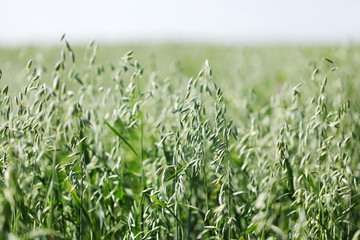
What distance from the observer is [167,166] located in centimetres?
132

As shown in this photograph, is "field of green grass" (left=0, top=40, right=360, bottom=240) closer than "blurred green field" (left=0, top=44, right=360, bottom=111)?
Yes

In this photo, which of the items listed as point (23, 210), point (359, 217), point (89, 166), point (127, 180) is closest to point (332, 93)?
point (359, 217)

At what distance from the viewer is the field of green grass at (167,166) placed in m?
1.26

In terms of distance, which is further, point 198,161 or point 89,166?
point 89,166

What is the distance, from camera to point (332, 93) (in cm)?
368

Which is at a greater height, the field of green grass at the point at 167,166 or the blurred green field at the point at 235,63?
the blurred green field at the point at 235,63

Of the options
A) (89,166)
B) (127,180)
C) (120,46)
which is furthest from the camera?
(120,46)

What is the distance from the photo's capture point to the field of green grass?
126cm

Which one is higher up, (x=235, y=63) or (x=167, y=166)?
(x=235, y=63)

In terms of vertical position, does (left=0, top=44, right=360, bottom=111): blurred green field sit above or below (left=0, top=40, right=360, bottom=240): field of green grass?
above

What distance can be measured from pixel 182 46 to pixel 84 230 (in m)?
7.56

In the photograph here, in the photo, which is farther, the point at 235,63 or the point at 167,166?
the point at 235,63

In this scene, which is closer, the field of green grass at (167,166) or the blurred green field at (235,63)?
the field of green grass at (167,166)

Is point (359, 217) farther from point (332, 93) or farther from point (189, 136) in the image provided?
point (332, 93)
